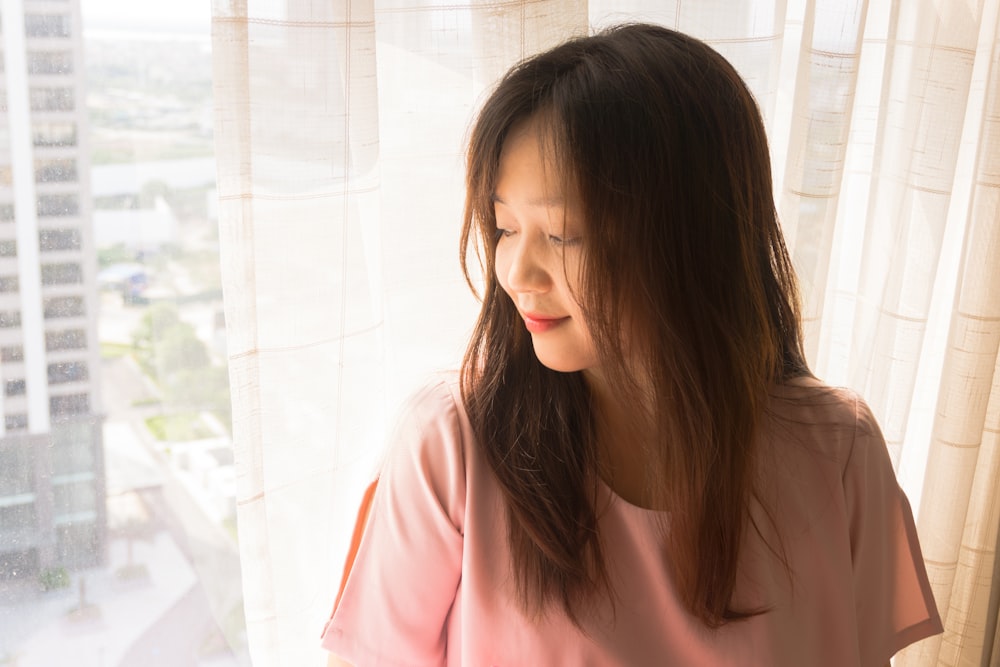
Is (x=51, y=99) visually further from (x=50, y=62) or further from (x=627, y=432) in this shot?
(x=627, y=432)

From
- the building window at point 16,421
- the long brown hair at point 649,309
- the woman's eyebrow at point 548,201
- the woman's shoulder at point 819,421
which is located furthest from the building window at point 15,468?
the woman's shoulder at point 819,421

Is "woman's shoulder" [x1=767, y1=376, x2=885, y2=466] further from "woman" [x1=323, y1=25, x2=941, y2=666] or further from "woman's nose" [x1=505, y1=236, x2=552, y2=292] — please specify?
"woman's nose" [x1=505, y1=236, x2=552, y2=292]

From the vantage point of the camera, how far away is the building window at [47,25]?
99 centimetres

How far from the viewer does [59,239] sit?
3.42 ft

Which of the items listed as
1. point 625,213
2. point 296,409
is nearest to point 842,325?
point 625,213

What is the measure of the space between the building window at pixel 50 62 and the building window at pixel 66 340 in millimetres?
277

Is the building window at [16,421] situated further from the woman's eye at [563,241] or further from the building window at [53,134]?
the woman's eye at [563,241]

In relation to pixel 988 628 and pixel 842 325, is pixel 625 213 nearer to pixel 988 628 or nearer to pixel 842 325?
pixel 842 325

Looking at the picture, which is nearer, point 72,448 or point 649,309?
point 649,309

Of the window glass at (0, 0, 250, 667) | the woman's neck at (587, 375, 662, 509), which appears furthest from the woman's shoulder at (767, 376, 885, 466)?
the window glass at (0, 0, 250, 667)

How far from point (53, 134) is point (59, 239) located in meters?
0.11

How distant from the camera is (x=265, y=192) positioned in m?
0.99

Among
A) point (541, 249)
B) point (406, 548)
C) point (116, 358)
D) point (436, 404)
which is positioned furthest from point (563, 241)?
point (116, 358)

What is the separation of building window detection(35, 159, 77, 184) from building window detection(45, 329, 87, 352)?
165 mm
